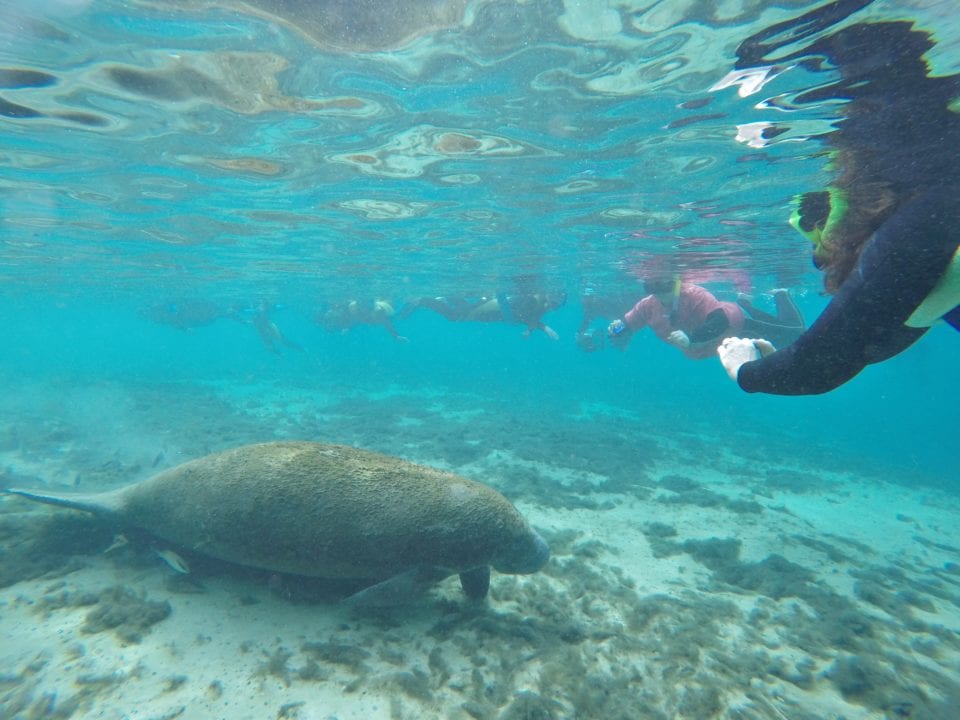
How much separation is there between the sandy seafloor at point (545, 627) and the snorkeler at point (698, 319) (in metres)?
4.41

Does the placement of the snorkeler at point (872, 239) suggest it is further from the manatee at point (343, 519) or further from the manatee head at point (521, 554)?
the manatee at point (343, 519)

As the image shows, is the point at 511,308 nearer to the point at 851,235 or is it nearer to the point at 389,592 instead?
the point at 389,592

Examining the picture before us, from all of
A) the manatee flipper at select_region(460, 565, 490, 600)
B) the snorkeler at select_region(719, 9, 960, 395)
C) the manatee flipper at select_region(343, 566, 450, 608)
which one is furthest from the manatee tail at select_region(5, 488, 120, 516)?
the snorkeler at select_region(719, 9, 960, 395)

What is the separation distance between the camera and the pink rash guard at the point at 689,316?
11.5 metres

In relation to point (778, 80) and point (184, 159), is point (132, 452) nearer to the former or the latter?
point (184, 159)

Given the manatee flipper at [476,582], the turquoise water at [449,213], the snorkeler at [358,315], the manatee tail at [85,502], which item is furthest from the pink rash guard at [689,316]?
the snorkeler at [358,315]

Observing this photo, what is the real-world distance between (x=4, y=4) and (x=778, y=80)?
1208 centimetres

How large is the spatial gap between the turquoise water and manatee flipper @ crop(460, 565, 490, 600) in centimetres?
29

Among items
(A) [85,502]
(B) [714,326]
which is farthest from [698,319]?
(A) [85,502]

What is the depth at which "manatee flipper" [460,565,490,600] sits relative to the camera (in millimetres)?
5133

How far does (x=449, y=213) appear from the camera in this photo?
52.9 feet

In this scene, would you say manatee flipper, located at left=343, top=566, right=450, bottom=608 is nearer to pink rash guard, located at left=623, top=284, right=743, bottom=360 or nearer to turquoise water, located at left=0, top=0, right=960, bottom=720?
turquoise water, located at left=0, top=0, right=960, bottom=720

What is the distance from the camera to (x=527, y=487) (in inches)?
438

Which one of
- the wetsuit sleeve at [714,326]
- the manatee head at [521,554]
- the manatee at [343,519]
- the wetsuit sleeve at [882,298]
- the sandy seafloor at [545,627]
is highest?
the wetsuit sleeve at [882,298]
